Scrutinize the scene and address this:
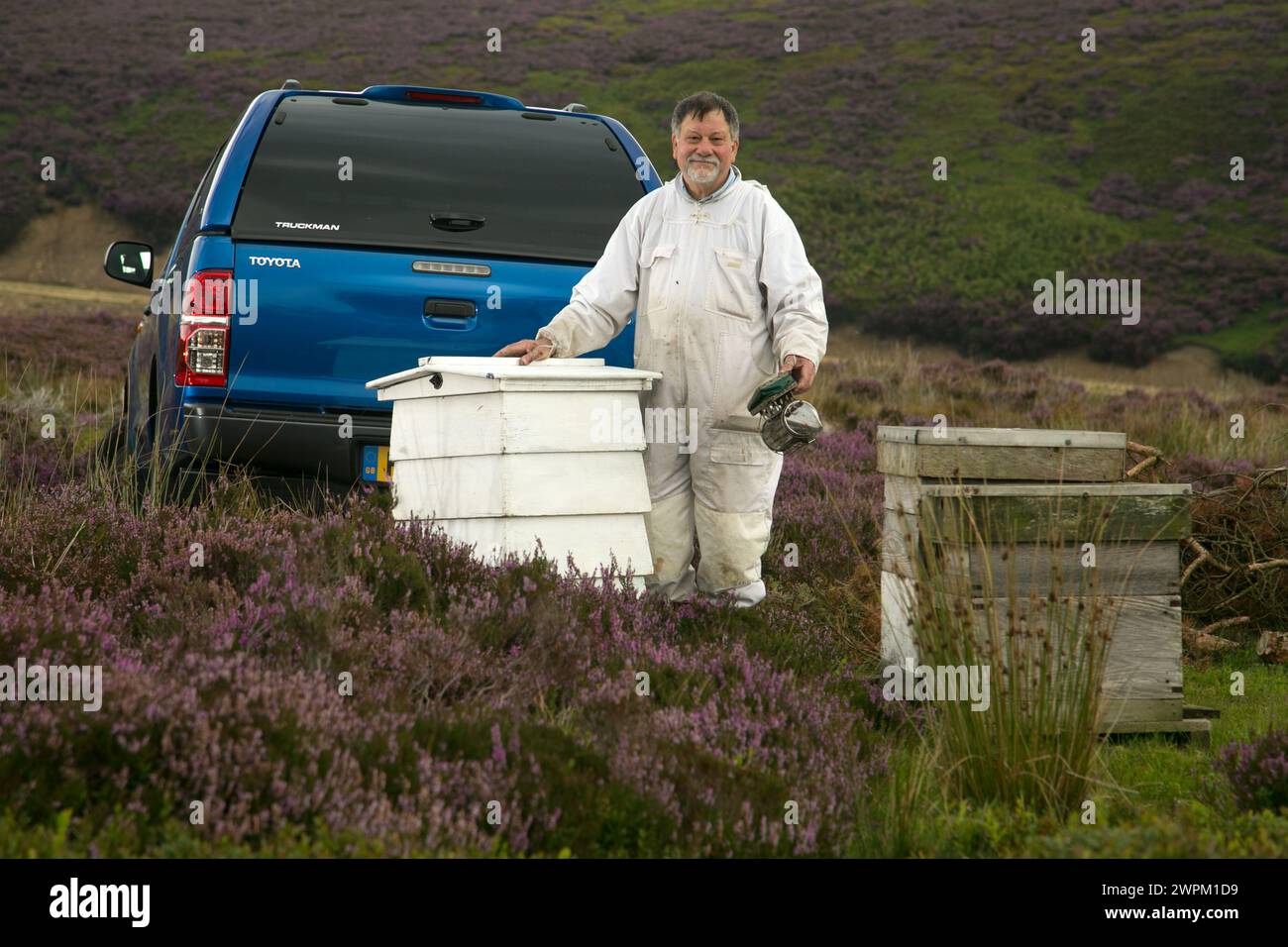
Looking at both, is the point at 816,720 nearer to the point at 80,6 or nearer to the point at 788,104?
the point at 788,104

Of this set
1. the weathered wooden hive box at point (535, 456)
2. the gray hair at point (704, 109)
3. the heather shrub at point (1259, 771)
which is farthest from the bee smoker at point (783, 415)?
the heather shrub at point (1259, 771)

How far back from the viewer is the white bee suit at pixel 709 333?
211 inches

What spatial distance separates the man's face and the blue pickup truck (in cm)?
78

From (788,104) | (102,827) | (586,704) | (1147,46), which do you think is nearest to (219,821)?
(102,827)

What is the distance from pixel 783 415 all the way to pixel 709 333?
20.8 inches

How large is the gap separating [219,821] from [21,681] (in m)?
1.07

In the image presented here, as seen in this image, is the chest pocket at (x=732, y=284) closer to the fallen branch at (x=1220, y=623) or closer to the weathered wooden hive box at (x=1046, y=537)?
the weathered wooden hive box at (x=1046, y=537)

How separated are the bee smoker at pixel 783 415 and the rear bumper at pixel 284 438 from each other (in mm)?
1671

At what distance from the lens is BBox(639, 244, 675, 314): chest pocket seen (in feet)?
17.9

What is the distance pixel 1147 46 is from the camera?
49812 millimetres

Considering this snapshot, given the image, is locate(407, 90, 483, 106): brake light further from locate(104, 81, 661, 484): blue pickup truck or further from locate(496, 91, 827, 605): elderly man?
locate(496, 91, 827, 605): elderly man

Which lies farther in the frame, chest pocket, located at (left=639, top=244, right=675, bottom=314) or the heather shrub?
chest pocket, located at (left=639, top=244, right=675, bottom=314)

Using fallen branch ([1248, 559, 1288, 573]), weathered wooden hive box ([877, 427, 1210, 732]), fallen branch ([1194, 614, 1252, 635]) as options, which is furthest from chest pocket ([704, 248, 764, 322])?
fallen branch ([1248, 559, 1288, 573])

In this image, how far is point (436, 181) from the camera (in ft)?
20.0
